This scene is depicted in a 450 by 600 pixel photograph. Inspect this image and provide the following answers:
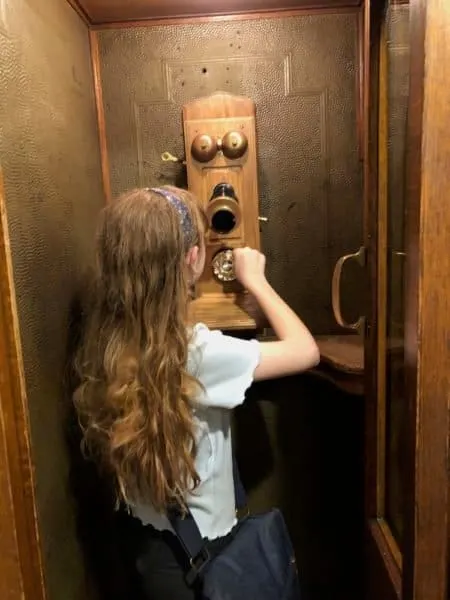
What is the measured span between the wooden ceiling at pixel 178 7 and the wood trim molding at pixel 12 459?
0.94m

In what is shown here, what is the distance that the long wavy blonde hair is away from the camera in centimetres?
106

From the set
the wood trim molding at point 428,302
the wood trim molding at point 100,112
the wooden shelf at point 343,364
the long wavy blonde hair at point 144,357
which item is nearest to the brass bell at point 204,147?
the wood trim molding at point 100,112

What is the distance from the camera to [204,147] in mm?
1498

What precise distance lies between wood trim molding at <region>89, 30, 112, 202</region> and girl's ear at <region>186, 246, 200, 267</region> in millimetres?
639

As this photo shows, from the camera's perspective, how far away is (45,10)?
1235mm

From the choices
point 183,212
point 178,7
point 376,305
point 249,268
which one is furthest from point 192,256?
point 178,7

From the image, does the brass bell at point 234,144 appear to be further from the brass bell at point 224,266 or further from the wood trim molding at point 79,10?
the wood trim molding at point 79,10

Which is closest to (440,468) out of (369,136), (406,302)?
(406,302)

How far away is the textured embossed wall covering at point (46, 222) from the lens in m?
0.99

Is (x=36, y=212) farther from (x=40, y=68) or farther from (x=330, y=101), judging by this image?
(x=330, y=101)

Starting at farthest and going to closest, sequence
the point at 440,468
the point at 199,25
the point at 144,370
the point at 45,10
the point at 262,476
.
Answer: the point at 262,476 < the point at 199,25 < the point at 45,10 < the point at 144,370 < the point at 440,468

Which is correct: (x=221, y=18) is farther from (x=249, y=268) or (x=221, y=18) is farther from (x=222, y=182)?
(x=249, y=268)

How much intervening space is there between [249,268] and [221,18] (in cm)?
78

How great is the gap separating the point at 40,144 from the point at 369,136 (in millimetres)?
626
